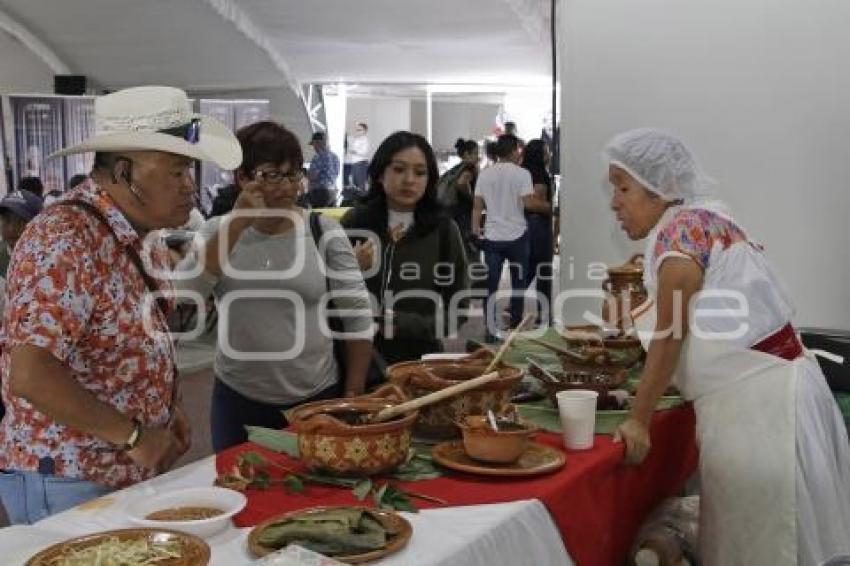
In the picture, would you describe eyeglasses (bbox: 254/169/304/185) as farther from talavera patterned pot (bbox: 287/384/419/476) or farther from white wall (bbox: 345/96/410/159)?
white wall (bbox: 345/96/410/159)

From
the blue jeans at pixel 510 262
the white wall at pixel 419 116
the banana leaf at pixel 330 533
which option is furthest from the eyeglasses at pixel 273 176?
the white wall at pixel 419 116

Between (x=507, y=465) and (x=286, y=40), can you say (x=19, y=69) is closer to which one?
(x=286, y=40)

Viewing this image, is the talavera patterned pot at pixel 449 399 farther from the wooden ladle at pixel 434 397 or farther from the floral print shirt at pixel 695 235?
the floral print shirt at pixel 695 235

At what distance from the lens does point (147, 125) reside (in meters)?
1.75

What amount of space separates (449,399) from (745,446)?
85cm

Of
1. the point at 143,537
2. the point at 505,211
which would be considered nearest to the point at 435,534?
the point at 143,537

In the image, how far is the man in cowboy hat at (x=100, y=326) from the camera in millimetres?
1548

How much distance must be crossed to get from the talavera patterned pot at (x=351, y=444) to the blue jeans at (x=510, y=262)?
5139 mm

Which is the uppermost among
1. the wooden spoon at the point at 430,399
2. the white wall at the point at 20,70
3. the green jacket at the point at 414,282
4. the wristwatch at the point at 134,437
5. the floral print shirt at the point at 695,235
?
the white wall at the point at 20,70

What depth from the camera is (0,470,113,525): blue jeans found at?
1617 mm

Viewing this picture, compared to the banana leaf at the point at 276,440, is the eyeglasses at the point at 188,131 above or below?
above

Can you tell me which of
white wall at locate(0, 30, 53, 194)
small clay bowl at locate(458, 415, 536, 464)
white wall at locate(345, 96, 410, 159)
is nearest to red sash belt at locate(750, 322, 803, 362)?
small clay bowl at locate(458, 415, 536, 464)

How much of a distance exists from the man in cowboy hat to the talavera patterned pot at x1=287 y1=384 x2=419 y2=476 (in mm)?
287

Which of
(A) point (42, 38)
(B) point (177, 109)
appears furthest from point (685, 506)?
(A) point (42, 38)
